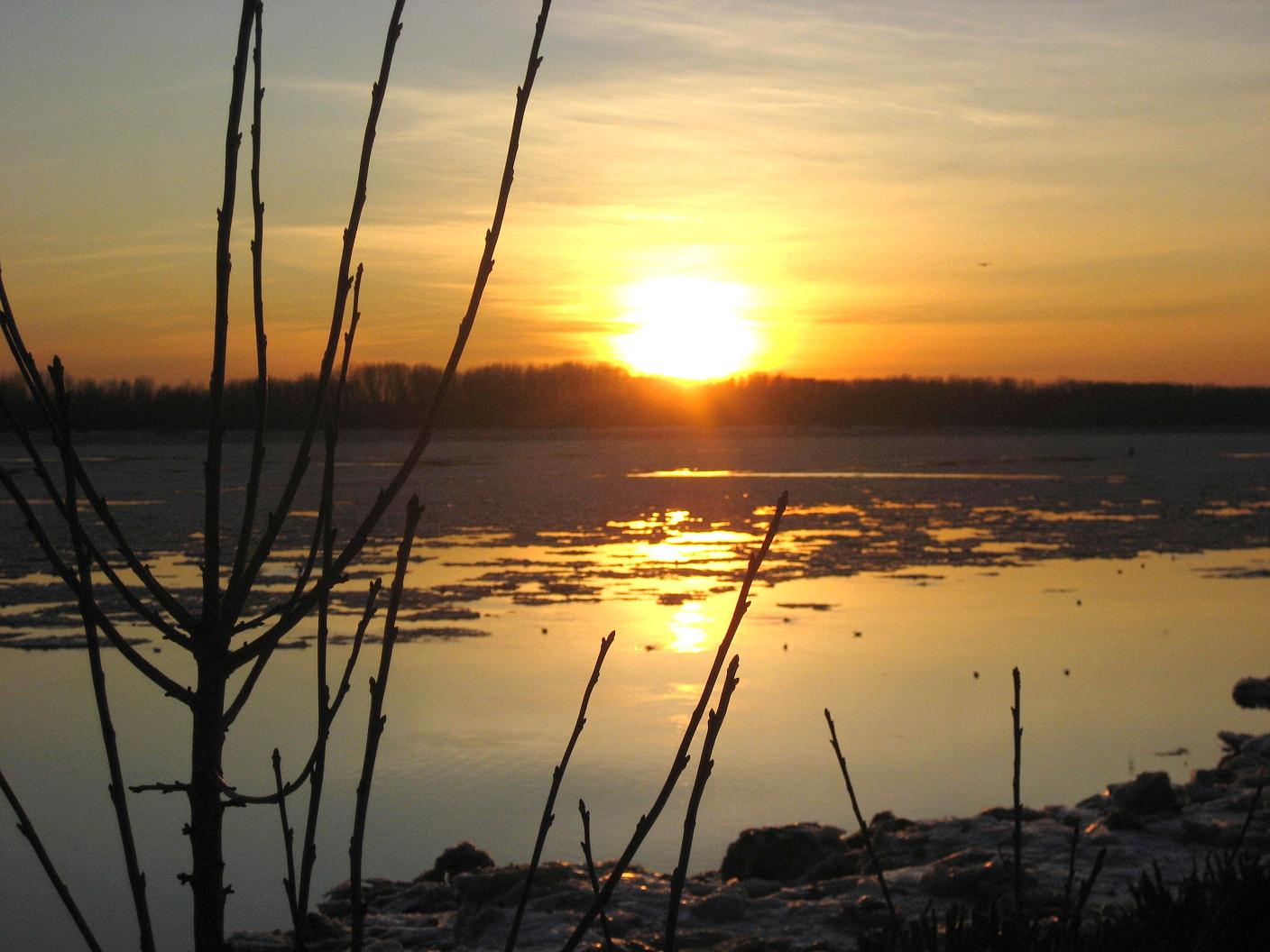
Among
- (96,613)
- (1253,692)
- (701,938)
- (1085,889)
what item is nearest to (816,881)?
(701,938)

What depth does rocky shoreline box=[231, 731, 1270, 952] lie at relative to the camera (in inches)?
209

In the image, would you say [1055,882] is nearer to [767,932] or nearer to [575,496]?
[767,932]

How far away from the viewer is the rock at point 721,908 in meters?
5.54

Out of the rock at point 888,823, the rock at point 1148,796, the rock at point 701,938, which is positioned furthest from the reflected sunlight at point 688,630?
the rock at point 701,938

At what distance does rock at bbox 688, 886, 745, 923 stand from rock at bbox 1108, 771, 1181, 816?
7.41ft

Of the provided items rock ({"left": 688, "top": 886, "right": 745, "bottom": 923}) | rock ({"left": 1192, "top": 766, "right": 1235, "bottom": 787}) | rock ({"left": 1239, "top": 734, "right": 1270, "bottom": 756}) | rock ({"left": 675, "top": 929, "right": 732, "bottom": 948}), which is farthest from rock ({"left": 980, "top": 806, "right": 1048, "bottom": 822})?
rock ({"left": 675, "top": 929, "right": 732, "bottom": 948})

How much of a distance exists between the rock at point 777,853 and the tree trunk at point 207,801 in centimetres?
503

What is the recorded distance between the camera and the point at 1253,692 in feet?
29.9

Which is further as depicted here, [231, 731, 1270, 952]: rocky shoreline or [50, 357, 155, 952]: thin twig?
[231, 731, 1270, 952]: rocky shoreline

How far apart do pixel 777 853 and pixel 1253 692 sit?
4634 mm

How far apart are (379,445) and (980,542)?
56469mm

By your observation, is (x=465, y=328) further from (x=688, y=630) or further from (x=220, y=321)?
(x=688, y=630)

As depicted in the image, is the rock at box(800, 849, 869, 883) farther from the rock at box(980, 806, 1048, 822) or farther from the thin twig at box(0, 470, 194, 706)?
the thin twig at box(0, 470, 194, 706)

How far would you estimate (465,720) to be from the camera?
847cm
